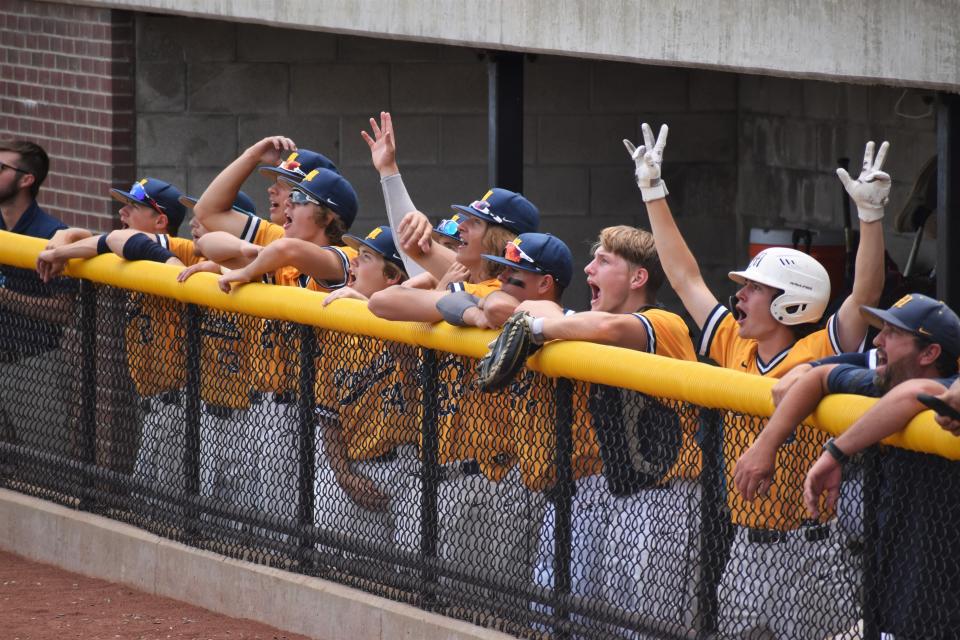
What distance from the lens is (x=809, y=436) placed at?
4266 millimetres

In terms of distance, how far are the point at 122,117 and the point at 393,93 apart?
57.6 inches

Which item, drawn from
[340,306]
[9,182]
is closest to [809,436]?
[340,306]

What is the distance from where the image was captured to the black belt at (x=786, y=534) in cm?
427

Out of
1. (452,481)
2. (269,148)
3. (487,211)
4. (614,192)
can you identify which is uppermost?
(269,148)

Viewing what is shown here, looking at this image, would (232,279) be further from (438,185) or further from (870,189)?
(438,185)

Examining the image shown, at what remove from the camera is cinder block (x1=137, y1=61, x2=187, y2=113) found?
9109 mm

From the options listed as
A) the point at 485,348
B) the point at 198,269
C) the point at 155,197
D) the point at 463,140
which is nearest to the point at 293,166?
the point at 198,269

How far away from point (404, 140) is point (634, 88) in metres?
1.35

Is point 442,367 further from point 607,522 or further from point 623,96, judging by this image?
point 623,96

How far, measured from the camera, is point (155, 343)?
21.5 feet

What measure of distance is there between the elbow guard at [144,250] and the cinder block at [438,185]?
280 cm

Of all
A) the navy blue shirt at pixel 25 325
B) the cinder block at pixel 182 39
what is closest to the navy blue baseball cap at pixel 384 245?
the navy blue shirt at pixel 25 325

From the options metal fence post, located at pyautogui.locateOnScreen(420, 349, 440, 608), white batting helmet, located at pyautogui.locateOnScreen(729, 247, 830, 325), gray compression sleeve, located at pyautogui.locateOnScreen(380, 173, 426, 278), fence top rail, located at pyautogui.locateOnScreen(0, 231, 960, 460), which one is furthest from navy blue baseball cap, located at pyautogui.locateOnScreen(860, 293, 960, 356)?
gray compression sleeve, located at pyautogui.locateOnScreen(380, 173, 426, 278)

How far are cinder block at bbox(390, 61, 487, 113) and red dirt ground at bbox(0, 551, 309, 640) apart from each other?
3457mm
